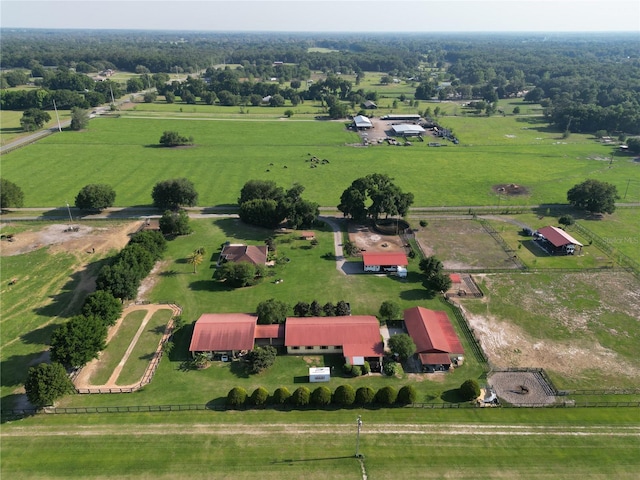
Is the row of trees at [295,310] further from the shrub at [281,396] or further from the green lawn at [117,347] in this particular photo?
the green lawn at [117,347]

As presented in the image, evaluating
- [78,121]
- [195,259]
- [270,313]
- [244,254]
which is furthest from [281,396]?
[78,121]

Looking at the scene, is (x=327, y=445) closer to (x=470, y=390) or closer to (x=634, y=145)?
(x=470, y=390)

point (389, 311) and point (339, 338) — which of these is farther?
point (389, 311)

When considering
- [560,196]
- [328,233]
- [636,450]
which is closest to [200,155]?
[328,233]

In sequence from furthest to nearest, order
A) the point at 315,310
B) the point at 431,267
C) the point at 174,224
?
the point at 174,224 < the point at 431,267 < the point at 315,310

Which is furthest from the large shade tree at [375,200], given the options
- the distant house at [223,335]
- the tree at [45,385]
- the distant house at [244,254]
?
the tree at [45,385]

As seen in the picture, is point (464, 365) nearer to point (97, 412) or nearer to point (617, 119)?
point (97, 412)
